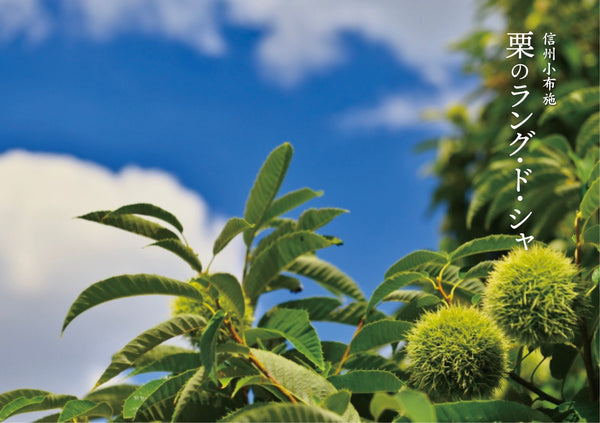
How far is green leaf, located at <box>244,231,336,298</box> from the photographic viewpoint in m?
1.31

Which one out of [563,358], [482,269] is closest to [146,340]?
[482,269]

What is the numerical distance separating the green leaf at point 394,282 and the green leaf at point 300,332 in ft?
0.57

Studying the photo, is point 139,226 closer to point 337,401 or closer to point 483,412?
point 337,401

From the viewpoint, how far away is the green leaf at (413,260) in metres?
1.23

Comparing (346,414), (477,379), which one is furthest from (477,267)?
(346,414)

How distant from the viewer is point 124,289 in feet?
3.79

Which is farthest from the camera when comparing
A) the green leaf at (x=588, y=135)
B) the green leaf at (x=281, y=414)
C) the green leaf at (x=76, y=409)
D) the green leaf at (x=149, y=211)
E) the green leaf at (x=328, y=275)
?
the green leaf at (x=588, y=135)

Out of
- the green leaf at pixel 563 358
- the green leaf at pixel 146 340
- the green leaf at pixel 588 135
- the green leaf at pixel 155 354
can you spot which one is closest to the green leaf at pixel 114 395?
the green leaf at pixel 155 354

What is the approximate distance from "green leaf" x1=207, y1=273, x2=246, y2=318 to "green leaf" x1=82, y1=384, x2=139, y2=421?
0.38 meters

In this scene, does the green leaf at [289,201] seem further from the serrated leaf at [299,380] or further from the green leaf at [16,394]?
A: the green leaf at [16,394]

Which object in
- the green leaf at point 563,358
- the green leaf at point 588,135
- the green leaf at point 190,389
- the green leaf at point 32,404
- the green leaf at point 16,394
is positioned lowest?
the green leaf at point 563,358

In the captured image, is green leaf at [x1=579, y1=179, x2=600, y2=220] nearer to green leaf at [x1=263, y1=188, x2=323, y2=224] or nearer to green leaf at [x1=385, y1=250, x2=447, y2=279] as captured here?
green leaf at [x1=385, y1=250, x2=447, y2=279]

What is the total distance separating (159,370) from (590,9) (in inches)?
215

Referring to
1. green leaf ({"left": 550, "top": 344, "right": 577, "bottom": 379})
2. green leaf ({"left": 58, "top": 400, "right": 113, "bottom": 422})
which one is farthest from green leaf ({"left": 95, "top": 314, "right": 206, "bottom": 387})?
green leaf ({"left": 550, "top": 344, "right": 577, "bottom": 379})
